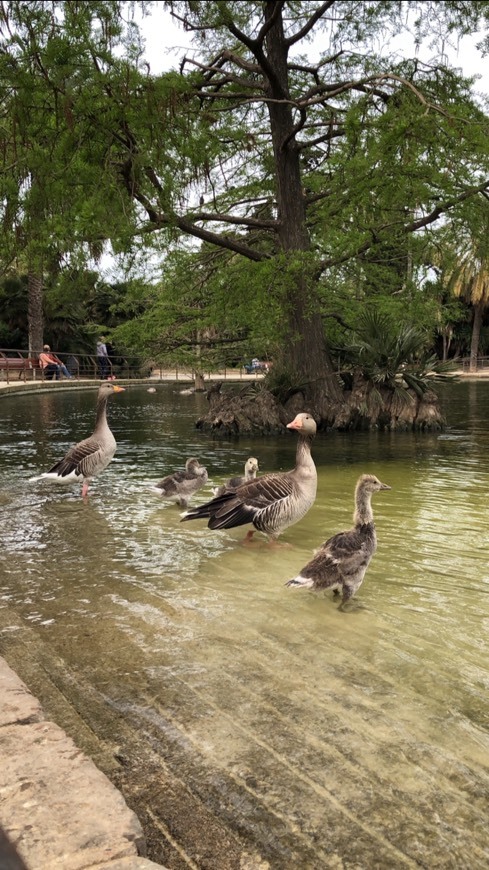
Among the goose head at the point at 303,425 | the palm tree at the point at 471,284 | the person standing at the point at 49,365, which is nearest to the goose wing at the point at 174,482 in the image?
the goose head at the point at 303,425

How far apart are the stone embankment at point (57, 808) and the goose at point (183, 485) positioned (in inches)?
239

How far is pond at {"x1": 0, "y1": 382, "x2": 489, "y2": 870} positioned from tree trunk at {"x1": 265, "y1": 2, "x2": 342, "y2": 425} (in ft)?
30.9

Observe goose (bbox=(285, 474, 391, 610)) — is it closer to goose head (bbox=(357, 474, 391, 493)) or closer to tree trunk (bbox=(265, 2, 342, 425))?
goose head (bbox=(357, 474, 391, 493))

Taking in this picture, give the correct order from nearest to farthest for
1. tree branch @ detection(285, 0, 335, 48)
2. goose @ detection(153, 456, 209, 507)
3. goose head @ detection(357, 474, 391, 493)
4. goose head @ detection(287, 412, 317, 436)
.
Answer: goose head @ detection(357, 474, 391, 493), goose head @ detection(287, 412, 317, 436), goose @ detection(153, 456, 209, 507), tree branch @ detection(285, 0, 335, 48)

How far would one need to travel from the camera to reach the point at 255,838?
2.82m

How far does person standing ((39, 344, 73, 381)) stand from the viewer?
128 ft

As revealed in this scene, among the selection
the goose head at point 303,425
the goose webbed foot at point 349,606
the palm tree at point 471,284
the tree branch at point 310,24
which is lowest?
the goose webbed foot at point 349,606

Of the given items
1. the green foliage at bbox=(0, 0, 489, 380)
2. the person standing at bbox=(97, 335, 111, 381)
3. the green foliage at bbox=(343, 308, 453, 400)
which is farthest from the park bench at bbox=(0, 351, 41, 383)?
the green foliage at bbox=(343, 308, 453, 400)

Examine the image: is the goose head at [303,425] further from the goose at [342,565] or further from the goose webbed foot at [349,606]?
the goose webbed foot at [349,606]

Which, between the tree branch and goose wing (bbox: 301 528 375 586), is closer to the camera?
goose wing (bbox: 301 528 375 586)

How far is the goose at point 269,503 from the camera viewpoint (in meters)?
7.14

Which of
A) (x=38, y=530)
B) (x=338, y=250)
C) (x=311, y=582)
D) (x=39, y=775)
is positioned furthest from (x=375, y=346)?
(x=39, y=775)

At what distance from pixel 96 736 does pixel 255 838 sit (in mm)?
1050

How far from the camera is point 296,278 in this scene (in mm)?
17016
